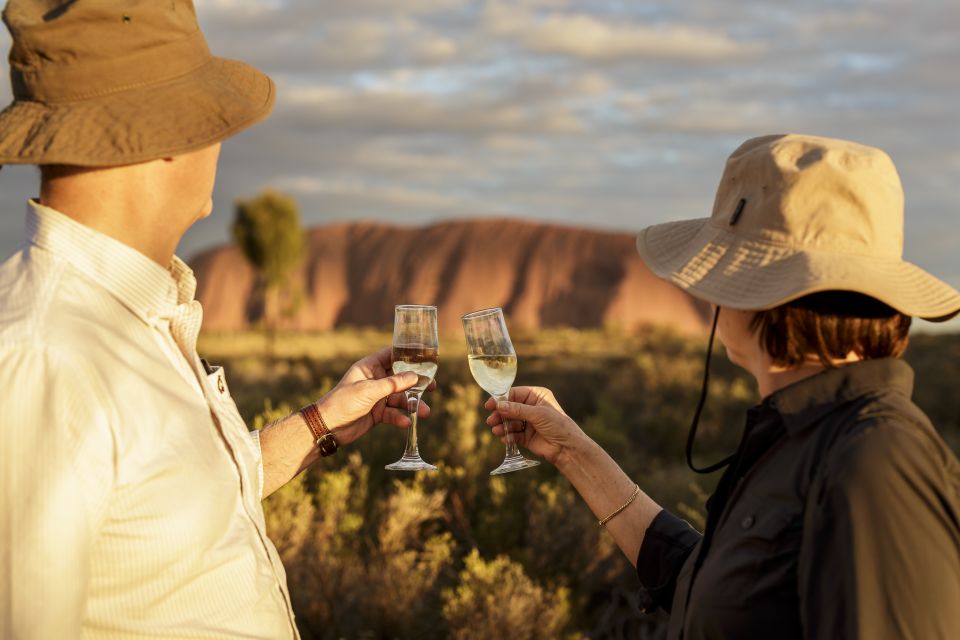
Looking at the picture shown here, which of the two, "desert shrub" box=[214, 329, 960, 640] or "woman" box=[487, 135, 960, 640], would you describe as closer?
"woman" box=[487, 135, 960, 640]

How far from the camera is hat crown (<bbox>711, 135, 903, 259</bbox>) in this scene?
1996 millimetres

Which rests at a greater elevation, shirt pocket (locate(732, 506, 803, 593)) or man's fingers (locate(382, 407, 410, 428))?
shirt pocket (locate(732, 506, 803, 593))

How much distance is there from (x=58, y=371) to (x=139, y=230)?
1.34 ft

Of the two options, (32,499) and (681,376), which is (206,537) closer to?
(32,499)

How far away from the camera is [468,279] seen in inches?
2498

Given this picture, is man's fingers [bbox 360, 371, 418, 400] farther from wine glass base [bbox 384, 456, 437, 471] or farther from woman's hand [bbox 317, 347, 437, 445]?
wine glass base [bbox 384, 456, 437, 471]

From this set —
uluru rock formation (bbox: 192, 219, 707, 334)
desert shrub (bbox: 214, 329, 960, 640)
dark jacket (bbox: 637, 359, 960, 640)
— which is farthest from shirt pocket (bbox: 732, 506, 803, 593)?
uluru rock formation (bbox: 192, 219, 707, 334)

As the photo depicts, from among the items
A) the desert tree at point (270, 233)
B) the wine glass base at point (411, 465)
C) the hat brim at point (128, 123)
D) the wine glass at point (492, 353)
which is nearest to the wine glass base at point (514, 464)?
the wine glass at point (492, 353)

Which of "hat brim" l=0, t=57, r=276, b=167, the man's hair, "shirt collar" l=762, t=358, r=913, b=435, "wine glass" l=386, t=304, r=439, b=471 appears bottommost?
"wine glass" l=386, t=304, r=439, b=471

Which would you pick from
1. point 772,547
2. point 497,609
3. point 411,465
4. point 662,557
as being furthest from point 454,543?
point 772,547

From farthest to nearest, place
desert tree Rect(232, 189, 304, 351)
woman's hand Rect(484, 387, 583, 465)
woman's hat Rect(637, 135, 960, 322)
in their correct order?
desert tree Rect(232, 189, 304, 351) → woman's hand Rect(484, 387, 583, 465) → woman's hat Rect(637, 135, 960, 322)

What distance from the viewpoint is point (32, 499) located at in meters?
1.64

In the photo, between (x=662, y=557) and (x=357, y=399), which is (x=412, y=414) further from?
(x=662, y=557)

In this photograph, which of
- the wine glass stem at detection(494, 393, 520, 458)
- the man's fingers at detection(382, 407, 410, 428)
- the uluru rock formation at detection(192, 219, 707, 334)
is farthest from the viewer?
the uluru rock formation at detection(192, 219, 707, 334)
